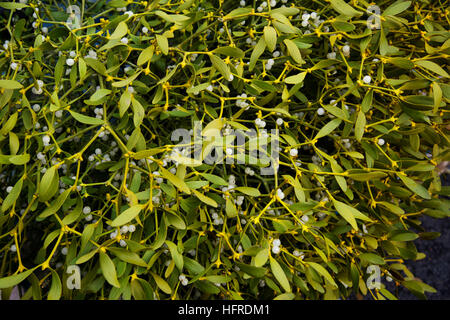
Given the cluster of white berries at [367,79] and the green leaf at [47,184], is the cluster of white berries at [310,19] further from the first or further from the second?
the green leaf at [47,184]

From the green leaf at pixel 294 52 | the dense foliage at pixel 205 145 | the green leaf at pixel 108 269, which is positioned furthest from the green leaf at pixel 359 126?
the green leaf at pixel 108 269

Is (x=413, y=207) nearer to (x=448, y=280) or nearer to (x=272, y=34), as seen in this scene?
(x=272, y=34)

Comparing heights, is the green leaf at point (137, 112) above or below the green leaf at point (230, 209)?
above

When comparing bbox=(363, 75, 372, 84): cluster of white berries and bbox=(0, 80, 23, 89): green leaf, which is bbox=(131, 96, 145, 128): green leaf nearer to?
bbox=(0, 80, 23, 89): green leaf

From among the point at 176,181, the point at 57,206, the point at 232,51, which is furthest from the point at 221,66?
the point at 57,206

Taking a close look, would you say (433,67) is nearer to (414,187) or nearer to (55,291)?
(414,187)

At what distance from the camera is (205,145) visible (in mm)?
421

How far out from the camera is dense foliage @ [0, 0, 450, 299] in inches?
17.7

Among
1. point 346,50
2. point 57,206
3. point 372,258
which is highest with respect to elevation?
point 346,50

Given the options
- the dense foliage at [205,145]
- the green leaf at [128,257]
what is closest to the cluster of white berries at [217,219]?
the dense foliage at [205,145]

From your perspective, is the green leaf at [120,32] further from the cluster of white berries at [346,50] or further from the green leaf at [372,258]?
the green leaf at [372,258]

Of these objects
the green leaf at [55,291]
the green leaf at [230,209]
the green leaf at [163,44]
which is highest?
the green leaf at [163,44]

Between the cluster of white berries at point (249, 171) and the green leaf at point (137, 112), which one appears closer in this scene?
the green leaf at point (137, 112)

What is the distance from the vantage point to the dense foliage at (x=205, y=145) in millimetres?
449
